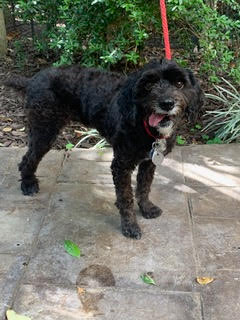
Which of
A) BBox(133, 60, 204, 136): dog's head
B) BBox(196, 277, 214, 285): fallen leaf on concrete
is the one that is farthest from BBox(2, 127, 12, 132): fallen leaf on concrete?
BBox(196, 277, 214, 285): fallen leaf on concrete

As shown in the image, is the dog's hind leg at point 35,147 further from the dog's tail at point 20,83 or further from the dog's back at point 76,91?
the dog's tail at point 20,83

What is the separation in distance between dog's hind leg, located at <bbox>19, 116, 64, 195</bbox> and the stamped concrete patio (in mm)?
130

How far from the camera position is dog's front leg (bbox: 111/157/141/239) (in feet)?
12.1

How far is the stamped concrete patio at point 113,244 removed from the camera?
3084 mm

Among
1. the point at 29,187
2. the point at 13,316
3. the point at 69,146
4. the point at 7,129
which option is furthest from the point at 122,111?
the point at 7,129

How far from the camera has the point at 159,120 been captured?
10.4 ft

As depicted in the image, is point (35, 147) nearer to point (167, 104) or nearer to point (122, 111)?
point (122, 111)

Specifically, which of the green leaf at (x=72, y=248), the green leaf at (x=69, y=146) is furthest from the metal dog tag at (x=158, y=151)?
the green leaf at (x=69, y=146)

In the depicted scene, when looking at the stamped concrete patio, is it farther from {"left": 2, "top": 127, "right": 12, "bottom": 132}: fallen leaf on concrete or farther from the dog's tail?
the dog's tail

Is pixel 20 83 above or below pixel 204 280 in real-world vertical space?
above

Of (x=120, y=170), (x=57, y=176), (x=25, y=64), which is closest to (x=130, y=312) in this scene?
(x=120, y=170)

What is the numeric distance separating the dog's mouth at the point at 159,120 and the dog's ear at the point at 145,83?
17 cm

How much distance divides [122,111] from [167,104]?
0.46 metres

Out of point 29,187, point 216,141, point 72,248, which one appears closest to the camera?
point 72,248
